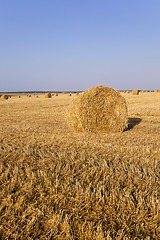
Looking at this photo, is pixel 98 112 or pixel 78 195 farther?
pixel 98 112

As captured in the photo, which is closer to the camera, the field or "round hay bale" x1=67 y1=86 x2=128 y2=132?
the field

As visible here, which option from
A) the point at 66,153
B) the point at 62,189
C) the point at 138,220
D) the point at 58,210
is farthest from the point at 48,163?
the point at 138,220

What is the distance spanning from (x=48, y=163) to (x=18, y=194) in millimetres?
1194

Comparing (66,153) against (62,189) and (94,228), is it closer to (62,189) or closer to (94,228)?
(62,189)

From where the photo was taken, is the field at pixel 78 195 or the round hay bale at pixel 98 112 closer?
the field at pixel 78 195

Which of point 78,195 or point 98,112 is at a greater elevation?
point 98,112

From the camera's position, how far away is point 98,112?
888cm

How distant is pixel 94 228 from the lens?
257cm

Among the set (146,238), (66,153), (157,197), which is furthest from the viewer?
(66,153)

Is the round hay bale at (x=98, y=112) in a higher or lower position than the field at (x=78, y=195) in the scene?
higher

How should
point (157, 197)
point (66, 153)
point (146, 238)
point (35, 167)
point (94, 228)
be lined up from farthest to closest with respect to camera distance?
point (66, 153), point (35, 167), point (157, 197), point (94, 228), point (146, 238)

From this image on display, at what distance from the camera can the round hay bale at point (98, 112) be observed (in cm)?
876

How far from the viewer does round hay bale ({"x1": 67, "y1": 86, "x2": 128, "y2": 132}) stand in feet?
28.7

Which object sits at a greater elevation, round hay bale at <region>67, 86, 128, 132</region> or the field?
round hay bale at <region>67, 86, 128, 132</region>
